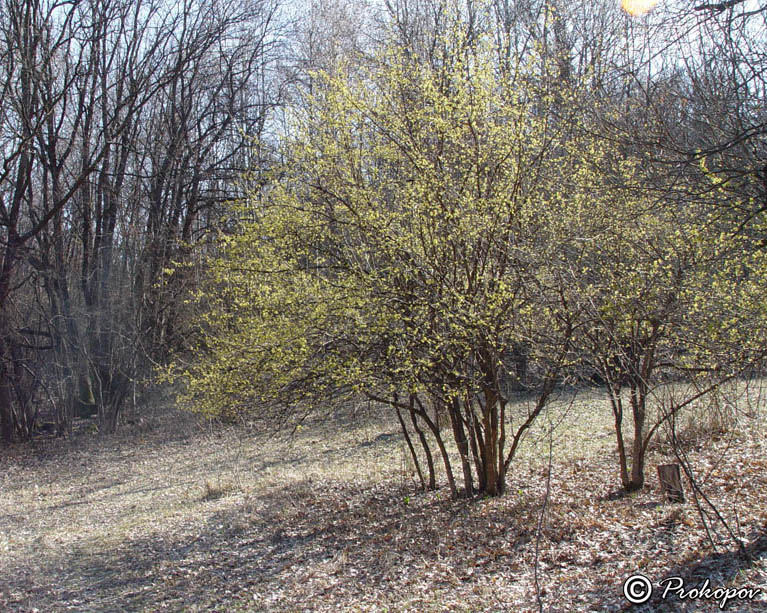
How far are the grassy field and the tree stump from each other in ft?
0.43

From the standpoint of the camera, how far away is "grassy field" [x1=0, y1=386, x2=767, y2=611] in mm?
5062

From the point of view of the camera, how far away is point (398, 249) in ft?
20.2

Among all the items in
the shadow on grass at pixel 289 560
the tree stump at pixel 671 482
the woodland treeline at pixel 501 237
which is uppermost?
the woodland treeline at pixel 501 237

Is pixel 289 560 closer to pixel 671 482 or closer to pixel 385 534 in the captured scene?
pixel 385 534

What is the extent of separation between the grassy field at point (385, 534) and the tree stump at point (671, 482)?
131mm

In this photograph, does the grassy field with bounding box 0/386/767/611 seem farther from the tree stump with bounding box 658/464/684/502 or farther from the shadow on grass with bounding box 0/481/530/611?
the tree stump with bounding box 658/464/684/502

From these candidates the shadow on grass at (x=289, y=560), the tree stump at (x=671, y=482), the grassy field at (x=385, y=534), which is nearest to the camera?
the grassy field at (x=385, y=534)

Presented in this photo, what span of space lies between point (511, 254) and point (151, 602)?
15.1 ft

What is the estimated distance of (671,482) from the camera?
244 inches

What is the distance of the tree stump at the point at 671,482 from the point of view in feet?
20.2

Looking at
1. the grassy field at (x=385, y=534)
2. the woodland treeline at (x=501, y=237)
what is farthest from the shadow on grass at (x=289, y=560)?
the woodland treeline at (x=501, y=237)

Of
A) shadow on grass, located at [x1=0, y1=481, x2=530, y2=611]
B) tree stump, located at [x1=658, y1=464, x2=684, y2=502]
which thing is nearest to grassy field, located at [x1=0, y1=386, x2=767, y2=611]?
shadow on grass, located at [x1=0, y1=481, x2=530, y2=611]

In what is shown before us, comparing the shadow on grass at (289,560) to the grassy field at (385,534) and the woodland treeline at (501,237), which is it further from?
the woodland treeline at (501,237)

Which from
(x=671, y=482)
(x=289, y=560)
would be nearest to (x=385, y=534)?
(x=289, y=560)
